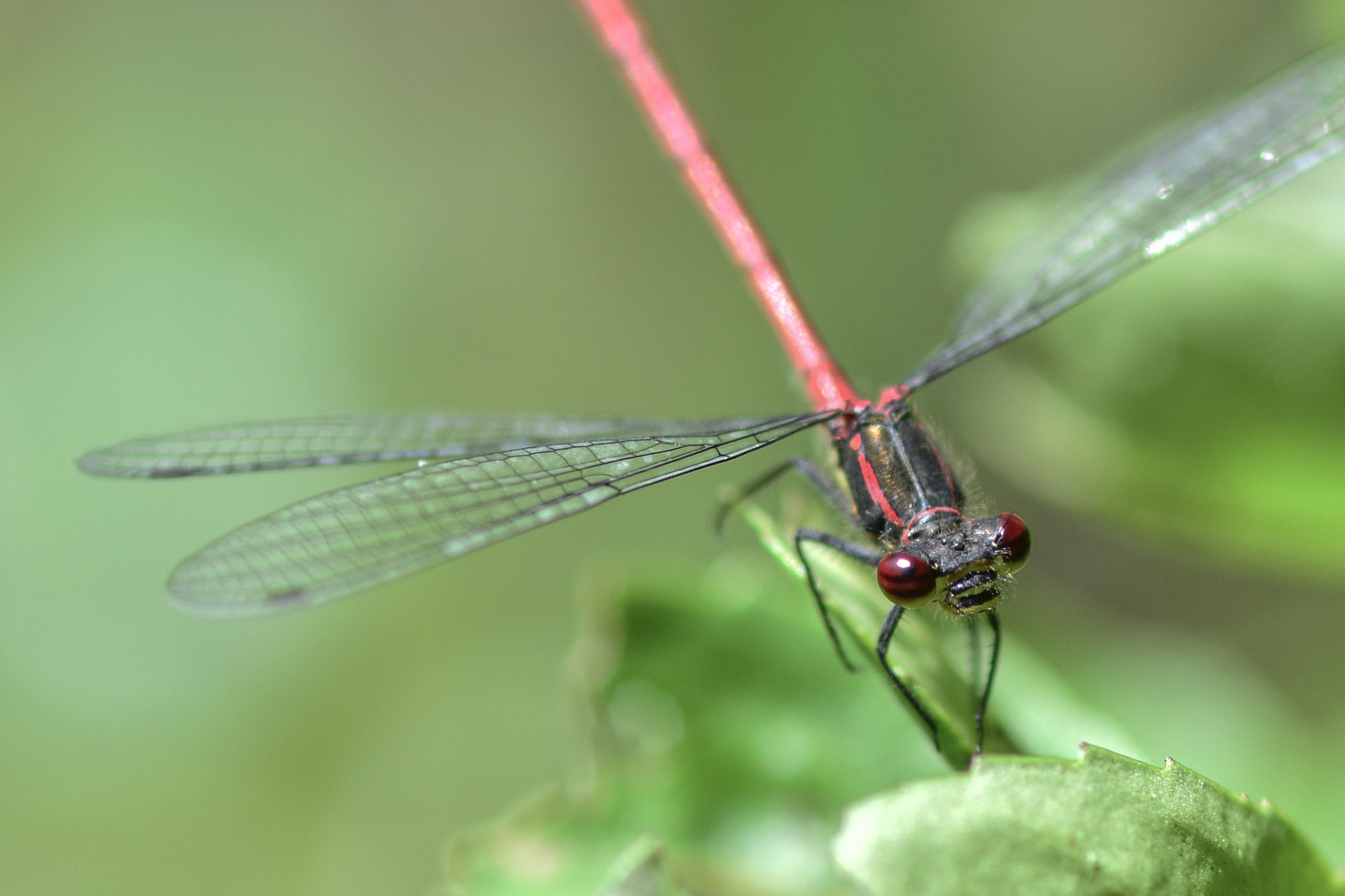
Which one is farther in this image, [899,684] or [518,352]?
[518,352]

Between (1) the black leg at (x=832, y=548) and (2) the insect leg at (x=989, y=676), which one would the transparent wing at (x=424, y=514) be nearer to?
(1) the black leg at (x=832, y=548)

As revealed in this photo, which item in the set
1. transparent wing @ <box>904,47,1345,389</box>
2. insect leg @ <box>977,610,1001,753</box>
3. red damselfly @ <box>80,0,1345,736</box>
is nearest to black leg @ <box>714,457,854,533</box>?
red damselfly @ <box>80,0,1345,736</box>

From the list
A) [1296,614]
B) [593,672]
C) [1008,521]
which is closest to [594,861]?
[593,672]

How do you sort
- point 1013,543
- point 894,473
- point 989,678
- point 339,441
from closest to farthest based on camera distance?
point 989,678 < point 1013,543 < point 894,473 < point 339,441

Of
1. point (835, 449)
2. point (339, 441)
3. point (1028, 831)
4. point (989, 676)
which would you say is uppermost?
point (339, 441)

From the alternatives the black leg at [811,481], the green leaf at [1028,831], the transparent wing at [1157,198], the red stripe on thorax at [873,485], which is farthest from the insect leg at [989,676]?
the transparent wing at [1157,198]

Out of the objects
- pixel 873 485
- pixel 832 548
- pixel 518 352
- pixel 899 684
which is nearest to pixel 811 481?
pixel 873 485

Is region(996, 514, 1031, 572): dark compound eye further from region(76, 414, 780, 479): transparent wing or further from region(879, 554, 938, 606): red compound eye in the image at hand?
region(76, 414, 780, 479): transparent wing

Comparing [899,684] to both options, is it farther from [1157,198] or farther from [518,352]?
[518,352]

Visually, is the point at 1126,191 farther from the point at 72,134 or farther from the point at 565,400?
the point at 72,134
